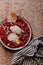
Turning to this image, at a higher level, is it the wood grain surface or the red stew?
the wood grain surface

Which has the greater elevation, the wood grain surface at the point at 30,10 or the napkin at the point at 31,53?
the wood grain surface at the point at 30,10

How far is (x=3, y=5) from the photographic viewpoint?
217 centimetres

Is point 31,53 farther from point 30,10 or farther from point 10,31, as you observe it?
point 30,10

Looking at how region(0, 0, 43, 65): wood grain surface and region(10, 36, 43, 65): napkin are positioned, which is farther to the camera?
region(0, 0, 43, 65): wood grain surface

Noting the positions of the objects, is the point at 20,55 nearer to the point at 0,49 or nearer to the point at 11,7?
the point at 0,49

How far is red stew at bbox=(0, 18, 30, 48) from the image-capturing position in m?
2.09

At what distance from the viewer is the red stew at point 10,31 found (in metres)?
2.09

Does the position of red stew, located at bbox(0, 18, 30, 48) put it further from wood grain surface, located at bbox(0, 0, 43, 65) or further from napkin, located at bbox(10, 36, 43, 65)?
napkin, located at bbox(10, 36, 43, 65)

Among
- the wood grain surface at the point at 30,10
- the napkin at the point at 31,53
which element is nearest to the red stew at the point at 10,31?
the wood grain surface at the point at 30,10

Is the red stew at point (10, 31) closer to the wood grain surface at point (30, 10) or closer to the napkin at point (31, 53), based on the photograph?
the wood grain surface at point (30, 10)

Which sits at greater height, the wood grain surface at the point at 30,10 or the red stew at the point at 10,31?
the wood grain surface at the point at 30,10

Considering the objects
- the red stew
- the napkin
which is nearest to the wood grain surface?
the red stew

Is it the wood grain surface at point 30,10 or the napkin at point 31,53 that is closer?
the napkin at point 31,53

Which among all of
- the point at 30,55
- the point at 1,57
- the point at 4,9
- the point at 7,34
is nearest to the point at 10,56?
the point at 1,57
